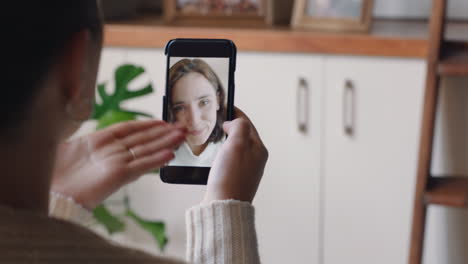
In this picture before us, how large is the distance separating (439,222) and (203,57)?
1172mm

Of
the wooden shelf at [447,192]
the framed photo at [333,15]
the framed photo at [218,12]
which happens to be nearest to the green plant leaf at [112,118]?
the framed photo at [218,12]

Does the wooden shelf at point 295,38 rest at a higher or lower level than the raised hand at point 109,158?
lower

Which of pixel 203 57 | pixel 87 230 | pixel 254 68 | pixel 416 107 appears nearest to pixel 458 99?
pixel 416 107

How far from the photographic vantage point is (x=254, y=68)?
1.74 metres

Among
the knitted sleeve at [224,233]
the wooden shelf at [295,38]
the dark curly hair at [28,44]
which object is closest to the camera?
the dark curly hair at [28,44]

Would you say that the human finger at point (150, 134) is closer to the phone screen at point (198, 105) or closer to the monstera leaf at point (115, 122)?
the phone screen at point (198, 105)

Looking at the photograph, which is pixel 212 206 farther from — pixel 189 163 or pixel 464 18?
pixel 464 18

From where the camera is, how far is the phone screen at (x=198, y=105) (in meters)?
0.67

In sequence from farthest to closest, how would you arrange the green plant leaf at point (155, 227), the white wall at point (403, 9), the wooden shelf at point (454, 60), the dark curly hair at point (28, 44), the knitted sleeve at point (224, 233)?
the white wall at point (403, 9) < the green plant leaf at point (155, 227) < the wooden shelf at point (454, 60) < the knitted sleeve at point (224, 233) < the dark curly hair at point (28, 44)

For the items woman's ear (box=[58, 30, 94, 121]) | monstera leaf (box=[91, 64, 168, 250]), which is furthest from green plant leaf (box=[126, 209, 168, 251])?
woman's ear (box=[58, 30, 94, 121])

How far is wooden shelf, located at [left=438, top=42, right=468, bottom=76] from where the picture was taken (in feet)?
5.11

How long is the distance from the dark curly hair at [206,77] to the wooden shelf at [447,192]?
1.01 meters

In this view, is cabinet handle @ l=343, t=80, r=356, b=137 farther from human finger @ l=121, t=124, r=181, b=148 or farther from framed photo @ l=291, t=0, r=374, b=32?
human finger @ l=121, t=124, r=181, b=148

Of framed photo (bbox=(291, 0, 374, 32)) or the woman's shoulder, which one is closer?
the woman's shoulder
